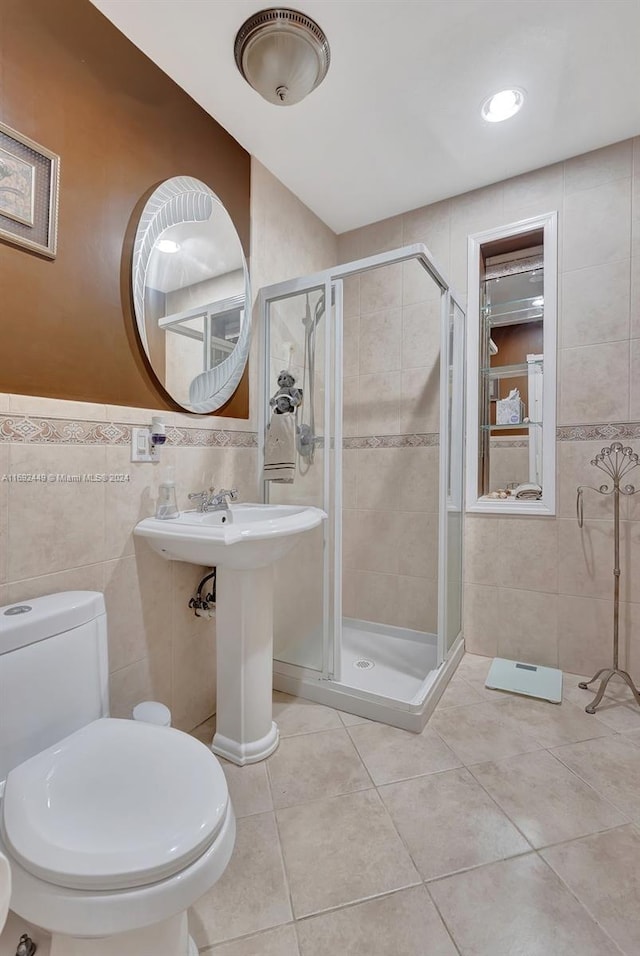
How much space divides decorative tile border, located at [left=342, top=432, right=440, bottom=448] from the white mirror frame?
0.27 meters

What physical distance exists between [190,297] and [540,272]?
181cm

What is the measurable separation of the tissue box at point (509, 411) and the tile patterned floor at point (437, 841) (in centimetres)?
142

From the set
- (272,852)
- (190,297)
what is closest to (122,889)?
(272,852)

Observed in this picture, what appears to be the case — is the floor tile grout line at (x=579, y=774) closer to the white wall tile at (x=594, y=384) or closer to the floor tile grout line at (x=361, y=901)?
the floor tile grout line at (x=361, y=901)

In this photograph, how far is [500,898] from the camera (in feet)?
3.56

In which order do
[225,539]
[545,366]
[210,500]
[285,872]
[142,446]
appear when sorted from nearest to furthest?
[285,872]
[225,539]
[142,446]
[210,500]
[545,366]

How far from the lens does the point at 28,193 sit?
1188 mm

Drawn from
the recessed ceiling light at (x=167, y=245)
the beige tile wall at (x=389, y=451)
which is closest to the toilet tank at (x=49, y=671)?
the recessed ceiling light at (x=167, y=245)

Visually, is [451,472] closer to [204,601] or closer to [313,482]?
[313,482]

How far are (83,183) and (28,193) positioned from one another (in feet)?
0.69

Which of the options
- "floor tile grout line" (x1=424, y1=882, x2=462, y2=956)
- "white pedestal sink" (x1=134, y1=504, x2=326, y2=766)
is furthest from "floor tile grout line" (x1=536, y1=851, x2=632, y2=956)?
"white pedestal sink" (x1=134, y1=504, x2=326, y2=766)

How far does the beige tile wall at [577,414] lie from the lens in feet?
6.72

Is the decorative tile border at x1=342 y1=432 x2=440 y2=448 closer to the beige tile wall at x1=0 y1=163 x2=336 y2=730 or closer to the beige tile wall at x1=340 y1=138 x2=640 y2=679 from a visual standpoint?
the beige tile wall at x1=340 y1=138 x2=640 y2=679

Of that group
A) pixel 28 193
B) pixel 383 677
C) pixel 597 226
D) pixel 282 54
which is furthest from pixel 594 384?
pixel 28 193
